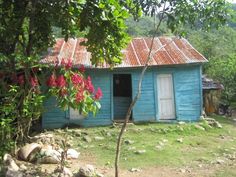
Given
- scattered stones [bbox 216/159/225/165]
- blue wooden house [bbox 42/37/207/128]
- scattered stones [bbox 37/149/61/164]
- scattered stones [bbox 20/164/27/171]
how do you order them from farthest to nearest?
blue wooden house [bbox 42/37/207/128] → scattered stones [bbox 216/159/225/165] → scattered stones [bbox 37/149/61/164] → scattered stones [bbox 20/164/27/171]

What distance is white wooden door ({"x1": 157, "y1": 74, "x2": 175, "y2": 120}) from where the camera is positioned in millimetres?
15406

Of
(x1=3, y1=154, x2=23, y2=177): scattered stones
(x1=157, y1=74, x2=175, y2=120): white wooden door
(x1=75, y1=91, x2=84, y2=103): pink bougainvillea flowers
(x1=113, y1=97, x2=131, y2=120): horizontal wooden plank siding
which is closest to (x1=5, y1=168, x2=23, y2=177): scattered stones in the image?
(x1=3, y1=154, x2=23, y2=177): scattered stones

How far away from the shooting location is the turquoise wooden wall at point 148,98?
49.7 feet

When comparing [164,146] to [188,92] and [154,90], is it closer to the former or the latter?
[154,90]

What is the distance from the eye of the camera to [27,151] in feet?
30.5

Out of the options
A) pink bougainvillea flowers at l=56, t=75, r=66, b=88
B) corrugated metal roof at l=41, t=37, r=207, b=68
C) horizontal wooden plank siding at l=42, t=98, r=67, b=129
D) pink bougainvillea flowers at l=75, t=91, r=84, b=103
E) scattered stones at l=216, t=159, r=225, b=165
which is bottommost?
scattered stones at l=216, t=159, r=225, b=165

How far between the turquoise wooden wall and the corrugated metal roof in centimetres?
40

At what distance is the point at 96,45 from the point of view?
804cm

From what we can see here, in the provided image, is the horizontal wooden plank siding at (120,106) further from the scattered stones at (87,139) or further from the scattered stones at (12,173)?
the scattered stones at (12,173)

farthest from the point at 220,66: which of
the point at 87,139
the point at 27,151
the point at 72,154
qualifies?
the point at 27,151

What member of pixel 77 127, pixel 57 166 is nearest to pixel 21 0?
pixel 57 166

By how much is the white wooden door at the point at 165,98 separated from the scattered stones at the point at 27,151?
6.98 meters

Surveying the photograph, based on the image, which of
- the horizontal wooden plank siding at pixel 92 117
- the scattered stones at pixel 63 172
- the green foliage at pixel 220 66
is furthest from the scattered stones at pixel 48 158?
the green foliage at pixel 220 66

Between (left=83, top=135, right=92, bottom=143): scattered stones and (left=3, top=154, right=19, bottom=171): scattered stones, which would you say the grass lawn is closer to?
(left=83, top=135, right=92, bottom=143): scattered stones
